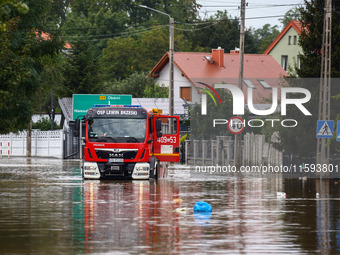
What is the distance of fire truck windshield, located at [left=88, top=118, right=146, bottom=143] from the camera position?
102 ft

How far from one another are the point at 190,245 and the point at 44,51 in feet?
85.2

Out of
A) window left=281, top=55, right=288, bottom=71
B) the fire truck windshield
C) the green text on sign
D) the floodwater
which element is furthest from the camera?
window left=281, top=55, right=288, bottom=71

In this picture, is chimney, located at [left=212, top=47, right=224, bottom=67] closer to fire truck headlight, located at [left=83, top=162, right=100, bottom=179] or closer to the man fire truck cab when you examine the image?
the man fire truck cab

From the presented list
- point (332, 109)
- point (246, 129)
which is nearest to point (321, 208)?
point (332, 109)

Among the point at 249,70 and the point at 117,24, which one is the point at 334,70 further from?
the point at 117,24

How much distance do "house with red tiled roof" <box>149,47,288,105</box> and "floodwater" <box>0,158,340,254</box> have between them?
45925mm

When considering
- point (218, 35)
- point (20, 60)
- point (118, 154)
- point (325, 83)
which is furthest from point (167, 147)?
point (218, 35)

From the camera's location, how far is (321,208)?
20.4 meters

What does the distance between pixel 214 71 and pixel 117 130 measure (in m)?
46.3

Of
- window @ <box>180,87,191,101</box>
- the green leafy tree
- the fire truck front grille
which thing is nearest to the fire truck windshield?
the fire truck front grille

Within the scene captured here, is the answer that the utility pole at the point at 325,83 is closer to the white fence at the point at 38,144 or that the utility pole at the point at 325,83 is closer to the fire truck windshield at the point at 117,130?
the fire truck windshield at the point at 117,130

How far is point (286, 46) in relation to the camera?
8550 centimetres

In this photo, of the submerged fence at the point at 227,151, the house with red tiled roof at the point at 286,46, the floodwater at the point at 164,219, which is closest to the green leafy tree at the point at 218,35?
the house with red tiled roof at the point at 286,46

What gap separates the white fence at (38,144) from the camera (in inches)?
2427
